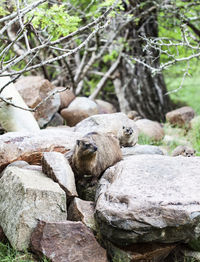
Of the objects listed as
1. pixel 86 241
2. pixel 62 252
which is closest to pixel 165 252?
pixel 86 241

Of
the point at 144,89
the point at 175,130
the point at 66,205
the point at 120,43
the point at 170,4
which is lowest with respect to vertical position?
the point at 175,130

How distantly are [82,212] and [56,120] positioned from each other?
350cm

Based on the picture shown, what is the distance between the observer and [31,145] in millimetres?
3953

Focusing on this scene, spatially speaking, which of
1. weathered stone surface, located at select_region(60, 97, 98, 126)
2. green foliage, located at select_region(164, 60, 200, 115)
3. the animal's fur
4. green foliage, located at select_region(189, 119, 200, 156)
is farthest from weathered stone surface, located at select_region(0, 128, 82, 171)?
green foliage, located at select_region(164, 60, 200, 115)

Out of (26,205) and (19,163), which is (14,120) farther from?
(26,205)

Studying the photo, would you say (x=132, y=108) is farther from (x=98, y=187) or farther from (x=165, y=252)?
(x=165, y=252)

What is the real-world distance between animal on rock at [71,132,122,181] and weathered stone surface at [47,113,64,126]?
2.62 metres

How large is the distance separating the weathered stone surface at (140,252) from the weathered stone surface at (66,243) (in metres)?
0.10

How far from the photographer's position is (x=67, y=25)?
4113mm

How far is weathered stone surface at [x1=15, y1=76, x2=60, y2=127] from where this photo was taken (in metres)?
6.11

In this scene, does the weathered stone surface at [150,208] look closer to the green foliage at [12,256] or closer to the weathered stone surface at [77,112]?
the green foliage at [12,256]

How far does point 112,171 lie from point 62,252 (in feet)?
3.36

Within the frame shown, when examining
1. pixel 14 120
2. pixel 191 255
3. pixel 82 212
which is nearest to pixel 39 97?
pixel 14 120

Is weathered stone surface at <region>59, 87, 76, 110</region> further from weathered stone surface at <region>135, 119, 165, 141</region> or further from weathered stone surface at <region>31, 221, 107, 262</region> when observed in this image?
weathered stone surface at <region>31, 221, 107, 262</region>
